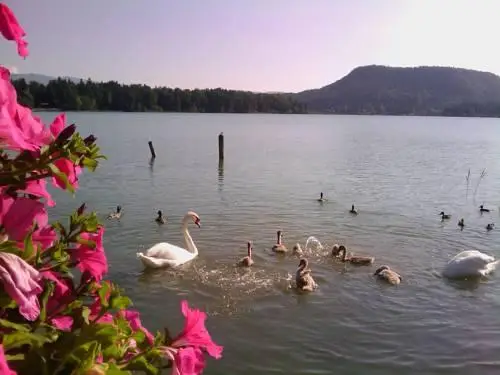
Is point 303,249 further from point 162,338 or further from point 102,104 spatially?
point 102,104

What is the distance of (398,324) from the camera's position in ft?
35.2

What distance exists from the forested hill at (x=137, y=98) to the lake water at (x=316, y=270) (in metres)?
117

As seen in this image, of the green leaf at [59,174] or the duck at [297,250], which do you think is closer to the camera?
the green leaf at [59,174]

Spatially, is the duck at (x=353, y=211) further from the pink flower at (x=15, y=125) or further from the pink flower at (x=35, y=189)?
the pink flower at (x=15, y=125)

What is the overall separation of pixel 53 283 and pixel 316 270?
1289 cm

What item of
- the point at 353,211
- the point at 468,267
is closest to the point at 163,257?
the point at 468,267

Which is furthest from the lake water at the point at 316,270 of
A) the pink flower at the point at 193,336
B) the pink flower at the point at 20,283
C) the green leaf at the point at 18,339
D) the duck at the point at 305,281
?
the pink flower at the point at 20,283

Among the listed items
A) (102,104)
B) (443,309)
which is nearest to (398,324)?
(443,309)

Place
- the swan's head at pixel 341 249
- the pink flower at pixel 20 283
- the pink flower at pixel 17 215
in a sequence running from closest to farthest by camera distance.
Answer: the pink flower at pixel 20 283, the pink flower at pixel 17 215, the swan's head at pixel 341 249

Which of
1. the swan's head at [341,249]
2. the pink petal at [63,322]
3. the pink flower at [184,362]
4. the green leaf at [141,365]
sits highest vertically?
the pink petal at [63,322]

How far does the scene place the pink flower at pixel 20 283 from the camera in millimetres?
1170

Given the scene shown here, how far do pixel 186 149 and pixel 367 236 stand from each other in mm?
36506

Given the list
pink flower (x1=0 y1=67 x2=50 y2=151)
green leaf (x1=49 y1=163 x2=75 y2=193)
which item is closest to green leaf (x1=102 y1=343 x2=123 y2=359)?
green leaf (x1=49 y1=163 x2=75 y2=193)

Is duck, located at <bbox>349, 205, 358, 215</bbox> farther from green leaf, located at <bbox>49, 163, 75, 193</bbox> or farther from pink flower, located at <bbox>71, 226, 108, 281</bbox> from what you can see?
green leaf, located at <bbox>49, 163, 75, 193</bbox>
